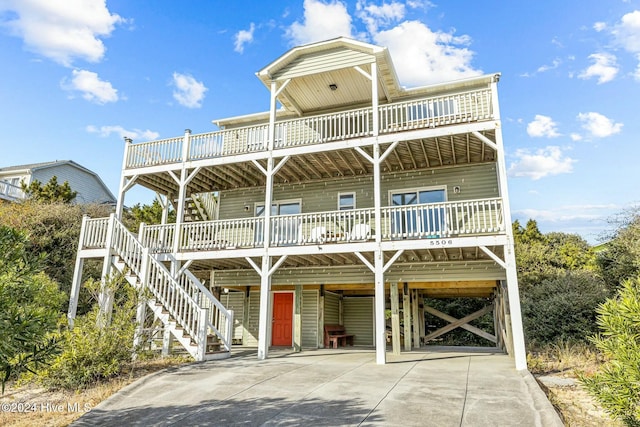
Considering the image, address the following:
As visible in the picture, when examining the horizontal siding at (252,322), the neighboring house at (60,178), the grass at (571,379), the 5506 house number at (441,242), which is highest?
the neighboring house at (60,178)

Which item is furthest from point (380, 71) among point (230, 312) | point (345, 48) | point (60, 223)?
point (60, 223)

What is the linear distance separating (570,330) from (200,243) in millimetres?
13479

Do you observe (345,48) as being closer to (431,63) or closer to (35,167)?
(431,63)

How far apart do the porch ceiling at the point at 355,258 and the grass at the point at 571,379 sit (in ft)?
11.2

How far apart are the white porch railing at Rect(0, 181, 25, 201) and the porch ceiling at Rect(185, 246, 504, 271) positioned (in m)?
18.5

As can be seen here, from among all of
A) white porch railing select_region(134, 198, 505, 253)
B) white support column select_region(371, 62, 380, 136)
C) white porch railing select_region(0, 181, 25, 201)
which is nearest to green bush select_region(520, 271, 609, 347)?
white porch railing select_region(134, 198, 505, 253)

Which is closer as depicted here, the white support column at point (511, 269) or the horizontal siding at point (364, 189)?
the white support column at point (511, 269)

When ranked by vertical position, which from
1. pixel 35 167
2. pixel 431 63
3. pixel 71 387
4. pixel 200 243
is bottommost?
pixel 71 387

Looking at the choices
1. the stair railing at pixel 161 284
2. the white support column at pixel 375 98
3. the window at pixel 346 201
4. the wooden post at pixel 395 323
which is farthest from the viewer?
the window at pixel 346 201

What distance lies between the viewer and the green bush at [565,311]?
13.3 meters

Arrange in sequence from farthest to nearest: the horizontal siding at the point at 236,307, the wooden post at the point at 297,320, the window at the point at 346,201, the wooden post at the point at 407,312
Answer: the horizontal siding at the point at 236,307, the window at the point at 346,201, the wooden post at the point at 297,320, the wooden post at the point at 407,312

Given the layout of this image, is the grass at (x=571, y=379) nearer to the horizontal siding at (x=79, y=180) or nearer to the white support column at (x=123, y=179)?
the white support column at (x=123, y=179)

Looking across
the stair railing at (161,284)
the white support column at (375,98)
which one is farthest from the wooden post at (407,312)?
the stair railing at (161,284)

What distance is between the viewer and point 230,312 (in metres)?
12.0
